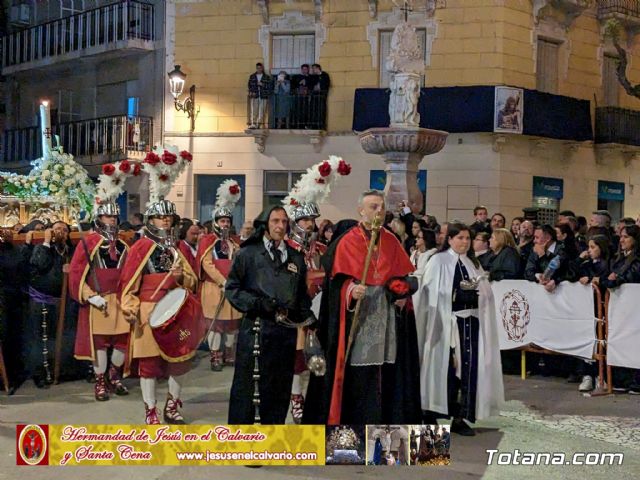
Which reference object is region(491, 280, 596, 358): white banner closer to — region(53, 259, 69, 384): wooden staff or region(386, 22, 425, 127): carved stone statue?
region(386, 22, 425, 127): carved stone statue

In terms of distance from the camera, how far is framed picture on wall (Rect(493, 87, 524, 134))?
21125mm

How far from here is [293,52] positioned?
23141mm

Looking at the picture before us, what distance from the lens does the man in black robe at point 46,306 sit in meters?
10.9

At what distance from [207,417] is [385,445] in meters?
2.78

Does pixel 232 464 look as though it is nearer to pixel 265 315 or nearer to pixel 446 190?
pixel 265 315

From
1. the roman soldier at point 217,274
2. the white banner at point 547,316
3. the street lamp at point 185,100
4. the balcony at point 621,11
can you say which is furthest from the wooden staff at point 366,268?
the balcony at point 621,11

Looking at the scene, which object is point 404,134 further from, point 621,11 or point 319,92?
point 621,11

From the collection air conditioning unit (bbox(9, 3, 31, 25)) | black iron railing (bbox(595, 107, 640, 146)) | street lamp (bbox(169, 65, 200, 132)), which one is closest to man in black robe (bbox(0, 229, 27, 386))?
street lamp (bbox(169, 65, 200, 132))

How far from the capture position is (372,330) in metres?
7.33

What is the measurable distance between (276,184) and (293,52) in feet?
10.6

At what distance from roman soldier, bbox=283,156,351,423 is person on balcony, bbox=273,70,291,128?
38.4ft

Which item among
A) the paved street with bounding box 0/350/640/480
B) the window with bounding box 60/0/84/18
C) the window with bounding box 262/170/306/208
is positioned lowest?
the paved street with bounding box 0/350/640/480

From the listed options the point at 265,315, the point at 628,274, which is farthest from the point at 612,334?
the point at 265,315

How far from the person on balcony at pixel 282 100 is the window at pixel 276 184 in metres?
1.16
